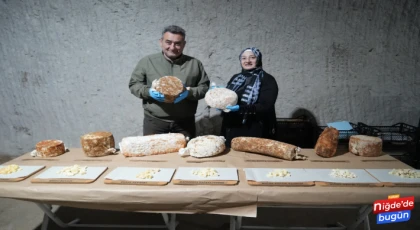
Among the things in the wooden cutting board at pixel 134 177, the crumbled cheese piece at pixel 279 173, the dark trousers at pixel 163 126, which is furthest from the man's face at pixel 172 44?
the crumbled cheese piece at pixel 279 173

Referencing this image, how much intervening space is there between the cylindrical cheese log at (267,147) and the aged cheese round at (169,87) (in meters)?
0.67

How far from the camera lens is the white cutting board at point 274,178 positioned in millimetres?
1526

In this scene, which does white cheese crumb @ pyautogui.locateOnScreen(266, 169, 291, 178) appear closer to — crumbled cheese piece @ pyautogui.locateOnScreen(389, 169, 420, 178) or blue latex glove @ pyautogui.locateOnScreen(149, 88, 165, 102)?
crumbled cheese piece @ pyautogui.locateOnScreen(389, 169, 420, 178)

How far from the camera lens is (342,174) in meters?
1.58

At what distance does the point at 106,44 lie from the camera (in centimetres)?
364

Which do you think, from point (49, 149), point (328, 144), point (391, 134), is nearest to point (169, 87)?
point (49, 149)

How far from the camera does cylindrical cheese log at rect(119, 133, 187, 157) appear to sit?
194 cm

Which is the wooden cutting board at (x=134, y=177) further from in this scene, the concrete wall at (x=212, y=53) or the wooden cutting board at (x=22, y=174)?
the concrete wall at (x=212, y=53)

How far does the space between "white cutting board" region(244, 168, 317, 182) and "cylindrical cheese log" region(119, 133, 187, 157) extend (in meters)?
0.65

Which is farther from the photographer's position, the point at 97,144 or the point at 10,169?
the point at 97,144

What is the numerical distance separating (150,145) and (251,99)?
3.37 ft

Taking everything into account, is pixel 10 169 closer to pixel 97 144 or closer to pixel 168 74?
pixel 97 144

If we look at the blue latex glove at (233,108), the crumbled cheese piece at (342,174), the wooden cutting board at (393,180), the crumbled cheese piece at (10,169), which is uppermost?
the blue latex glove at (233,108)

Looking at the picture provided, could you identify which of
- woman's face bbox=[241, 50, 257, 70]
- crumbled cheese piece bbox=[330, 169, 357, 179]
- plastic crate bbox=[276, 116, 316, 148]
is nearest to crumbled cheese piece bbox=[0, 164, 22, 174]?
woman's face bbox=[241, 50, 257, 70]
